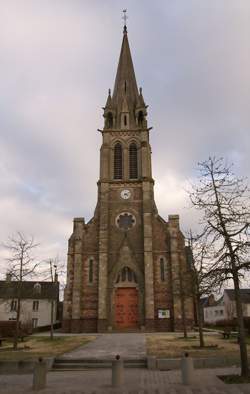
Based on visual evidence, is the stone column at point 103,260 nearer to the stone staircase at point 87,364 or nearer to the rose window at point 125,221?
the rose window at point 125,221

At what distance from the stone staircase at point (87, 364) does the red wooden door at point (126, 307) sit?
19.2 m

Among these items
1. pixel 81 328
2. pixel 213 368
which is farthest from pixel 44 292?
pixel 213 368

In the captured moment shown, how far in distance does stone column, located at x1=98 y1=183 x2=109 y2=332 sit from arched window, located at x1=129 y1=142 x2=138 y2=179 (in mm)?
3459

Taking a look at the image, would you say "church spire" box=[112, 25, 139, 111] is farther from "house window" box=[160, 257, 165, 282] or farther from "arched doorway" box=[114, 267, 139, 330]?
"arched doorway" box=[114, 267, 139, 330]

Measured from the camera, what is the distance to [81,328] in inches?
1278

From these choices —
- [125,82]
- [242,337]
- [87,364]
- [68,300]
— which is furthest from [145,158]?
[242,337]

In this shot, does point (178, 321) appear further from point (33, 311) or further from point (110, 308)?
point (33, 311)

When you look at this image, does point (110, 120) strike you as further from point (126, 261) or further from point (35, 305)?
point (35, 305)

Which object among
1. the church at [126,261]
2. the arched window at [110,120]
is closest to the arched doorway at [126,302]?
the church at [126,261]

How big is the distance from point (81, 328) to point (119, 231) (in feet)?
32.8

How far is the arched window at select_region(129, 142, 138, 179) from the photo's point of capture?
39.5m

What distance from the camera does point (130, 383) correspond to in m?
10.4

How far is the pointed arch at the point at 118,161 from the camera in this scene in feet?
130

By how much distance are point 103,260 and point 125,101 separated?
21.2m
